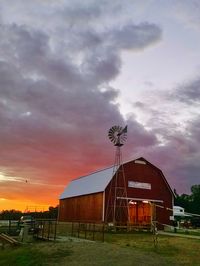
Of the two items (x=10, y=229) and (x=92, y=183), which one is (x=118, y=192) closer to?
(x=92, y=183)

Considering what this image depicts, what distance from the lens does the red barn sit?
44428mm

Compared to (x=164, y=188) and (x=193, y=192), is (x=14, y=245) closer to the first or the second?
(x=164, y=188)

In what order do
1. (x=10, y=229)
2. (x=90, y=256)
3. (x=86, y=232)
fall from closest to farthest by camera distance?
(x=90, y=256) < (x=10, y=229) < (x=86, y=232)

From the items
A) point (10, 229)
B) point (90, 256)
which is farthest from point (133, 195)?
point (90, 256)

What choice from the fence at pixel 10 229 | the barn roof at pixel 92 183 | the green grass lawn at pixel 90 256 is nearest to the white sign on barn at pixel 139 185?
the barn roof at pixel 92 183

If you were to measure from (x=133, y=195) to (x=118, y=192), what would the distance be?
7.73 ft

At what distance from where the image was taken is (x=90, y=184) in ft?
163

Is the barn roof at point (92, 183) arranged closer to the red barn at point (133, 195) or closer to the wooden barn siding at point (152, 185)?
the red barn at point (133, 195)

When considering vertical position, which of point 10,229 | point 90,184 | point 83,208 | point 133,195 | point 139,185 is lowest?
point 10,229

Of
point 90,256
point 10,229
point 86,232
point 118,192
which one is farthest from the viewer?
point 118,192

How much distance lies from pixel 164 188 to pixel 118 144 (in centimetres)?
920

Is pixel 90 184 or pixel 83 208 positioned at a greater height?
pixel 90 184

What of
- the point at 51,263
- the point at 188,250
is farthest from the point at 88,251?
the point at 188,250

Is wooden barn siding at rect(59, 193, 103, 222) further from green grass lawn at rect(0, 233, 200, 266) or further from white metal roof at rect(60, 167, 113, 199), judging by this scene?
green grass lawn at rect(0, 233, 200, 266)
